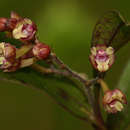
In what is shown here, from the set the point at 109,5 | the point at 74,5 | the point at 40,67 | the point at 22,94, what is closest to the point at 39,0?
the point at 74,5

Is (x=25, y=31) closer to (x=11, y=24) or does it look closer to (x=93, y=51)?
(x=11, y=24)

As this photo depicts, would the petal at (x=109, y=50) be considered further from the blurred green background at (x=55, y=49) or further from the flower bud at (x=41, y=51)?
the blurred green background at (x=55, y=49)

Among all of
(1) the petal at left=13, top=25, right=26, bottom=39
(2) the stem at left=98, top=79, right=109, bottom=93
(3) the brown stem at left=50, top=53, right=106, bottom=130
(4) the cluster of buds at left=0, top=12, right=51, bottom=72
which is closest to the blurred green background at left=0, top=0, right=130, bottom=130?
(3) the brown stem at left=50, top=53, right=106, bottom=130

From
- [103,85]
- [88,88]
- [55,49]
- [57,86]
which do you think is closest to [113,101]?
[103,85]

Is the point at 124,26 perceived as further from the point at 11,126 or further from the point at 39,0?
the point at 39,0

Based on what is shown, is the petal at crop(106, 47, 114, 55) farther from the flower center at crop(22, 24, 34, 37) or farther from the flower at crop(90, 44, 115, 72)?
the flower center at crop(22, 24, 34, 37)
